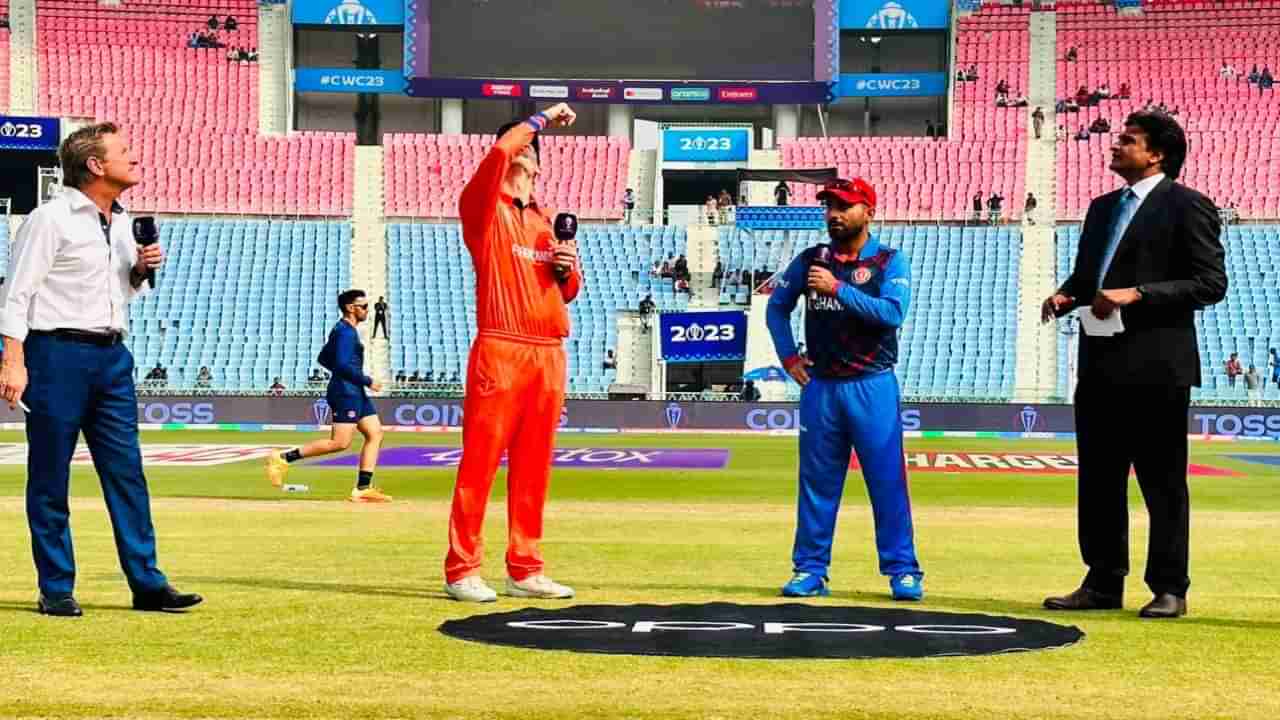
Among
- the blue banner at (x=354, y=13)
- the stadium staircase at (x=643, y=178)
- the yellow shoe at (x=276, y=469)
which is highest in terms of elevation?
the blue banner at (x=354, y=13)

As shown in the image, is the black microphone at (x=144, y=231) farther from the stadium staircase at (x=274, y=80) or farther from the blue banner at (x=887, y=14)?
the blue banner at (x=887, y=14)

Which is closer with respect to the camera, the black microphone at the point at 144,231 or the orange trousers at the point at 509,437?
the black microphone at the point at 144,231

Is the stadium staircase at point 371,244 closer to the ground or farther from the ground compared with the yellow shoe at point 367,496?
farther from the ground

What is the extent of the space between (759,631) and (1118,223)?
3057 millimetres

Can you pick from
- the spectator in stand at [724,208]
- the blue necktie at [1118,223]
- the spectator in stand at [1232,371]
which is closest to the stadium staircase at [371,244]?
the spectator in stand at [724,208]

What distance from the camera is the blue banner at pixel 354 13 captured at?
62562 mm

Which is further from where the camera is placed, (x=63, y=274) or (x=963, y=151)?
(x=963, y=151)

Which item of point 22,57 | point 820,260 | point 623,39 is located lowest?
point 820,260

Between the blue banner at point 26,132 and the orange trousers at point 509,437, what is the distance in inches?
1955

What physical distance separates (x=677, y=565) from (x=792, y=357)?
2.48 metres

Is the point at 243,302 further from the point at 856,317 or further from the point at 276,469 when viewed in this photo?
the point at 856,317

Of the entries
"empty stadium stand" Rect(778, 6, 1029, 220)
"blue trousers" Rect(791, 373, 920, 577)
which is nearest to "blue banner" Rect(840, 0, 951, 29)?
"empty stadium stand" Rect(778, 6, 1029, 220)

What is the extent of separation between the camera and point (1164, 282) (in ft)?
31.8

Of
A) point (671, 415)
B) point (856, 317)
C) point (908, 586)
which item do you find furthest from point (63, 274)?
point (671, 415)
